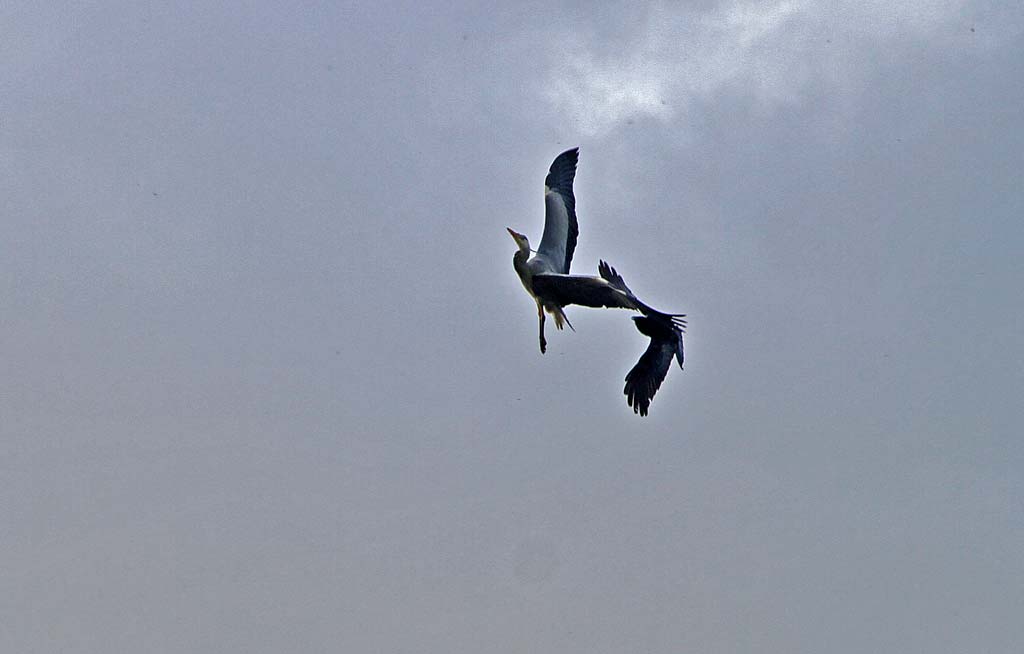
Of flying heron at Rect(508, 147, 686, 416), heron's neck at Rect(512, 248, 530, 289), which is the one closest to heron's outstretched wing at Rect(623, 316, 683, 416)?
flying heron at Rect(508, 147, 686, 416)

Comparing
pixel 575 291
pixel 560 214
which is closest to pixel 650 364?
pixel 575 291

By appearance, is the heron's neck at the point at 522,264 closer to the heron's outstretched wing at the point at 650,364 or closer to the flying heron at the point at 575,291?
the flying heron at the point at 575,291

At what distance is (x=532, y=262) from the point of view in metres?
32.2

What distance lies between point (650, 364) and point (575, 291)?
3315 millimetres

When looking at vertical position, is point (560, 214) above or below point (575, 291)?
Result: above

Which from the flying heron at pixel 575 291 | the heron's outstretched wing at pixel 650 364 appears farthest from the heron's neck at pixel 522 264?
the heron's outstretched wing at pixel 650 364

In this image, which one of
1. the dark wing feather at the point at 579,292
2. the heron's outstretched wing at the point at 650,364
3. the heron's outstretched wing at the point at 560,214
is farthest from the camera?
the heron's outstretched wing at the point at 560,214

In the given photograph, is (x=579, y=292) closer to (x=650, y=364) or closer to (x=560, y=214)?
(x=650, y=364)

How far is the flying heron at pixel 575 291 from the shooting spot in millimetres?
29141

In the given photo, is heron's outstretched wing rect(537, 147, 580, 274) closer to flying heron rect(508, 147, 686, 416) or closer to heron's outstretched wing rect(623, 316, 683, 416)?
flying heron rect(508, 147, 686, 416)

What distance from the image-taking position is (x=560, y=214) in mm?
35938

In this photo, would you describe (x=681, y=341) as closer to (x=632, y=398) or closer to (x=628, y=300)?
(x=632, y=398)

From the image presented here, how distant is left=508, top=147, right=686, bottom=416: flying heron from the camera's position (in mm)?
29141

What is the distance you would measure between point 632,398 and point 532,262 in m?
4.04
